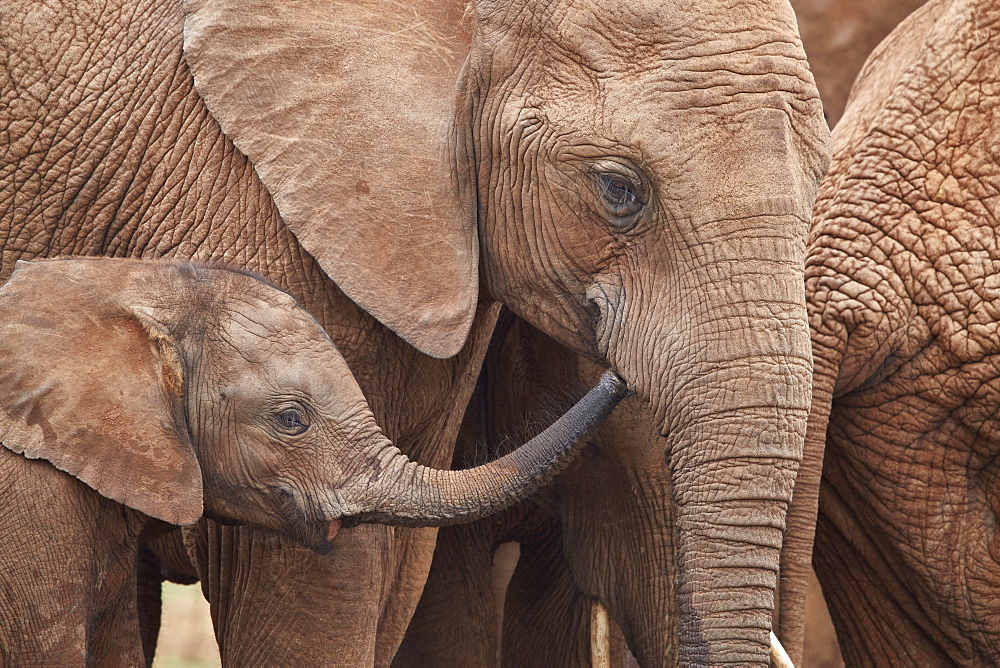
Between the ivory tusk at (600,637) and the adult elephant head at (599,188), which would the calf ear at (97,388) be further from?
the ivory tusk at (600,637)

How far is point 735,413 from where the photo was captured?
3.33 m

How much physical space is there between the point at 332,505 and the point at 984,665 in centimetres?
197

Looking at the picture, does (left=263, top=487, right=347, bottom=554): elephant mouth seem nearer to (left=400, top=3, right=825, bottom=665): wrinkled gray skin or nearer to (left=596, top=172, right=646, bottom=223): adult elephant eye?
(left=400, top=3, right=825, bottom=665): wrinkled gray skin

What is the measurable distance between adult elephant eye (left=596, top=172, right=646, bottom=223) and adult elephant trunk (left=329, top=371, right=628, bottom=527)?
0.42 m

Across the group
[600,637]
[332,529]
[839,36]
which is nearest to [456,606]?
[600,637]

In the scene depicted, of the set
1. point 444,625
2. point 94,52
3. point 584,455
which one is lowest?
point 444,625

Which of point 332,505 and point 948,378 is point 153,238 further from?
point 948,378

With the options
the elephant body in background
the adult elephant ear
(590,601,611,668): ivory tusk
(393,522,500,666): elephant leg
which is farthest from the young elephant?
(393,522,500,666): elephant leg

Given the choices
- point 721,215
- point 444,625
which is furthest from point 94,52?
point 444,625

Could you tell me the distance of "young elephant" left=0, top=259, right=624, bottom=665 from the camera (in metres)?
3.29

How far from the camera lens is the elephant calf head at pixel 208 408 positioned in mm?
3316

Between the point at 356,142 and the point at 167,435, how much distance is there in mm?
722

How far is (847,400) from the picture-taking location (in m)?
4.46

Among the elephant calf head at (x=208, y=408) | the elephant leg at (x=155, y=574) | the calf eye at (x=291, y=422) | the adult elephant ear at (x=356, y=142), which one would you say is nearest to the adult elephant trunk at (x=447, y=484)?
the elephant calf head at (x=208, y=408)
